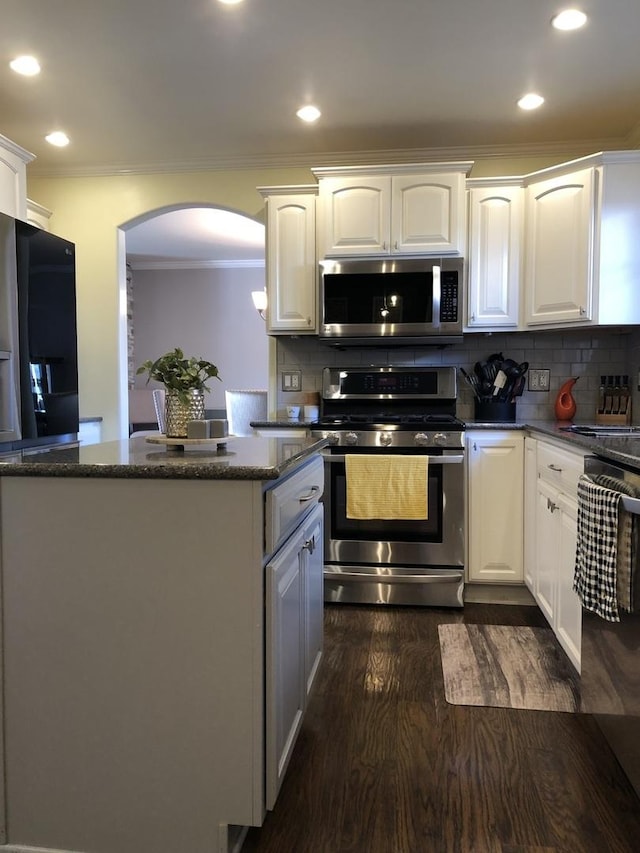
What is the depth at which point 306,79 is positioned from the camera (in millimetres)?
2791

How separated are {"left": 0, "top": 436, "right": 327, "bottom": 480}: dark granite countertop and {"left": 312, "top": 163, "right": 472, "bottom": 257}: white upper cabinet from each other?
6.38 ft

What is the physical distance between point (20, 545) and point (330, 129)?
2.84 m

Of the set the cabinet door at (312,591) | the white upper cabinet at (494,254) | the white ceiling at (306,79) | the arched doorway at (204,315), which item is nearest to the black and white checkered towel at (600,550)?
the cabinet door at (312,591)

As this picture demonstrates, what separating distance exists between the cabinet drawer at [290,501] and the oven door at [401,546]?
3.88 feet

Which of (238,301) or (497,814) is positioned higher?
(238,301)

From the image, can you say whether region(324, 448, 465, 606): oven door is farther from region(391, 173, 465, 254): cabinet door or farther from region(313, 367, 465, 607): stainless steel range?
region(391, 173, 465, 254): cabinet door

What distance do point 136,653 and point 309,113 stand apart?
2.80 meters

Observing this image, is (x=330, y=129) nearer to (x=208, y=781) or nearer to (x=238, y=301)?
(x=208, y=781)

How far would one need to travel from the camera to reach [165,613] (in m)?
1.36

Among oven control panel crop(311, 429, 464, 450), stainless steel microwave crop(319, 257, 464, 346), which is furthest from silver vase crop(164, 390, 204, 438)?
stainless steel microwave crop(319, 257, 464, 346)

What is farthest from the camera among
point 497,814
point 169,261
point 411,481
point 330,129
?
point 169,261

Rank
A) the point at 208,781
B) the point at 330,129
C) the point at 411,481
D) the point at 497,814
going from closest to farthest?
1. the point at 208,781
2. the point at 497,814
3. the point at 411,481
4. the point at 330,129

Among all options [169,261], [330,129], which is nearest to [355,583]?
[330,129]

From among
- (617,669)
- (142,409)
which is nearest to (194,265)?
(142,409)
